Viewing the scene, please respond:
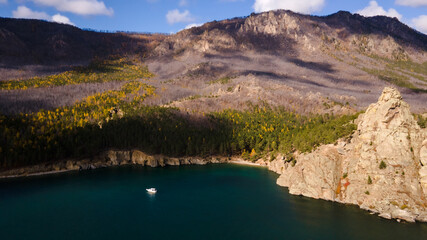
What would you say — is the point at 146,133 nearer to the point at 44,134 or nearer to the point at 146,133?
the point at 146,133

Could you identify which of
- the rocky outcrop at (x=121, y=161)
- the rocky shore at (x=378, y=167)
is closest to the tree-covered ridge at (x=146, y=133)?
the rocky outcrop at (x=121, y=161)

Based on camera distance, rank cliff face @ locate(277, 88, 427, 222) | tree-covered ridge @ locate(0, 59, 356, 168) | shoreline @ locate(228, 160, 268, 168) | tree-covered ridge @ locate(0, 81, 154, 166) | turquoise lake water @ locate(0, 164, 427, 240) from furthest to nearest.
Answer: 1. shoreline @ locate(228, 160, 268, 168)
2. tree-covered ridge @ locate(0, 59, 356, 168)
3. tree-covered ridge @ locate(0, 81, 154, 166)
4. cliff face @ locate(277, 88, 427, 222)
5. turquoise lake water @ locate(0, 164, 427, 240)

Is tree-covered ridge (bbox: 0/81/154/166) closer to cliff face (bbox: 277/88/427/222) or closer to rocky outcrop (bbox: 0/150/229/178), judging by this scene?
rocky outcrop (bbox: 0/150/229/178)

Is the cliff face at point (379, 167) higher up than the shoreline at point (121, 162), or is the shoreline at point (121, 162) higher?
the cliff face at point (379, 167)

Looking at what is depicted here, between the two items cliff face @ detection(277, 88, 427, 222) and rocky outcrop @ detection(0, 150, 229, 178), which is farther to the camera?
rocky outcrop @ detection(0, 150, 229, 178)

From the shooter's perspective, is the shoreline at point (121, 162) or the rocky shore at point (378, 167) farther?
the shoreline at point (121, 162)

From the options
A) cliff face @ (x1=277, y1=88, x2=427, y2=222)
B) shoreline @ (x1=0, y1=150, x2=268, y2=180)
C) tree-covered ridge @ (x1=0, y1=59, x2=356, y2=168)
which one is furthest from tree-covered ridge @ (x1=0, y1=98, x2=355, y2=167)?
cliff face @ (x1=277, y1=88, x2=427, y2=222)

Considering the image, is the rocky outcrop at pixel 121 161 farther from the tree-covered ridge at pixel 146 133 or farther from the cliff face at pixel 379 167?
the cliff face at pixel 379 167
